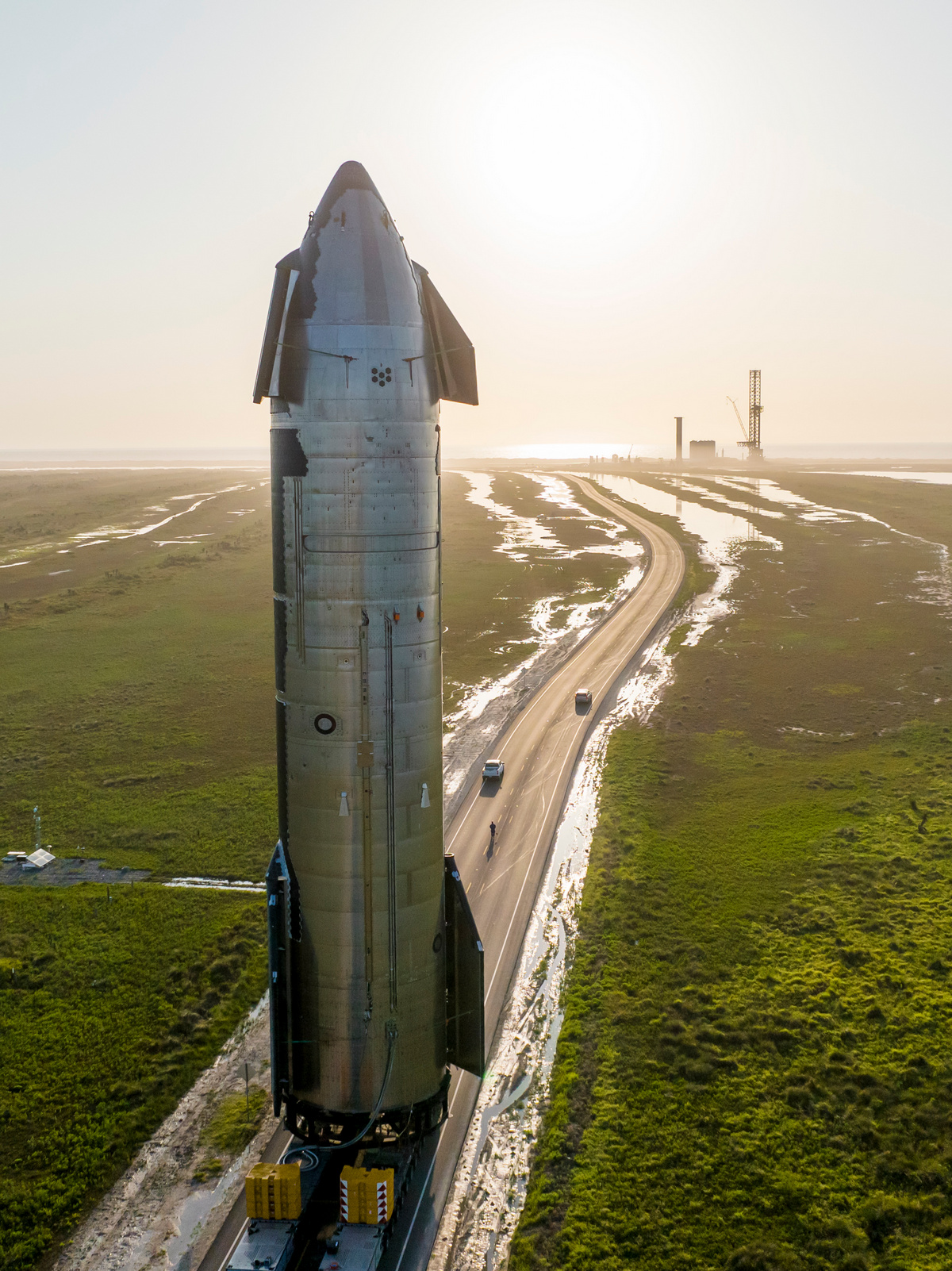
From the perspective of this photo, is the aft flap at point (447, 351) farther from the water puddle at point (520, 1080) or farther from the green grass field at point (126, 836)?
the green grass field at point (126, 836)

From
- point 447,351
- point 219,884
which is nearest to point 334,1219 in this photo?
point 447,351

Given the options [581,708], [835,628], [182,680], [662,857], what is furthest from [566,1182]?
[835,628]

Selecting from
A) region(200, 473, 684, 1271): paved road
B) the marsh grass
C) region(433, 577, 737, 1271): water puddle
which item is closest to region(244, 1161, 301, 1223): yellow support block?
region(200, 473, 684, 1271): paved road

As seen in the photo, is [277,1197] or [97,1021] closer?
[277,1197]

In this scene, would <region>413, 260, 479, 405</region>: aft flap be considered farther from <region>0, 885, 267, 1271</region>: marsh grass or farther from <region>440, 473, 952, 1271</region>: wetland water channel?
<region>0, 885, 267, 1271</region>: marsh grass

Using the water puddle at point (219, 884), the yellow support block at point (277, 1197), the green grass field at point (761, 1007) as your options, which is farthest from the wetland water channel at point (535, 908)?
the yellow support block at point (277, 1197)

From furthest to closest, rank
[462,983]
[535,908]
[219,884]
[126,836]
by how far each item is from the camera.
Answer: [126,836] → [219,884] → [535,908] → [462,983]

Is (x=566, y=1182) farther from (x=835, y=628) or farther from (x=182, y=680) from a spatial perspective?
(x=835, y=628)

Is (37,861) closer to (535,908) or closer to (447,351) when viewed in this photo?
(535,908)
